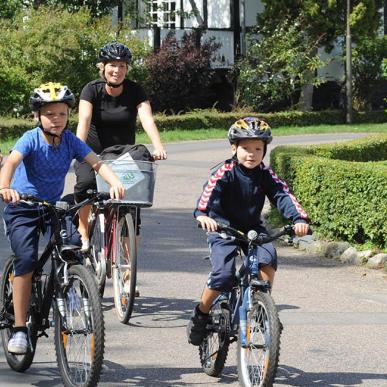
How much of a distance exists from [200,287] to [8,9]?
34.9m

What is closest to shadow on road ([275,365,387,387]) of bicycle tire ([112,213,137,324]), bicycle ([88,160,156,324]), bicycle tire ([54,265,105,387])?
bicycle tire ([54,265,105,387])

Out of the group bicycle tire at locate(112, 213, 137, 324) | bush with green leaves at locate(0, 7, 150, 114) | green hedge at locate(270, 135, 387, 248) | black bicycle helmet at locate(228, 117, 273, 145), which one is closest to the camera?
black bicycle helmet at locate(228, 117, 273, 145)

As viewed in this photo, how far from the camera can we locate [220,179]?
6.58 m

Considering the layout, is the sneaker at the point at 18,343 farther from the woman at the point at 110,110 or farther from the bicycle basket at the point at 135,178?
the woman at the point at 110,110

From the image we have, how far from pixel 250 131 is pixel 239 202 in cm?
43

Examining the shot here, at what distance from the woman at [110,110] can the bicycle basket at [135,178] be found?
0.44m

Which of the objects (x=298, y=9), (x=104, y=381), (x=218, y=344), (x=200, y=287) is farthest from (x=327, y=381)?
(x=298, y=9)

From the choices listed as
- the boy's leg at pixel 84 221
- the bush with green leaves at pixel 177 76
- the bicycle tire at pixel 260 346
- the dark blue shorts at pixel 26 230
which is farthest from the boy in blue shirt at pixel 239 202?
the bush with green leaves at pixel 177 76

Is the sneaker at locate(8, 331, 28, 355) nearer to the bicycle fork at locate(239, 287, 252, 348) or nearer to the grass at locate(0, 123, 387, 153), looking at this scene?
the bicycle fork at locate(239, 287, 252, 348)

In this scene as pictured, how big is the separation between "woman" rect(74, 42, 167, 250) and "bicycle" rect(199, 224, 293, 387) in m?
2.47

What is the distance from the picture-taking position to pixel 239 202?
6.67 metres

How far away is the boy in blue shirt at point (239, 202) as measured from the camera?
650 cm

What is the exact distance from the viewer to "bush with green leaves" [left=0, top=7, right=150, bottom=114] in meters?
34.5

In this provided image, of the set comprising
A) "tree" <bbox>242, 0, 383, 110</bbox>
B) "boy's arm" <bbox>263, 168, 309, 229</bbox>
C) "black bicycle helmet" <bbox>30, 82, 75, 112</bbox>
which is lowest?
"boy's arm" <bbox>263, 168, 309, 229</bbox>
